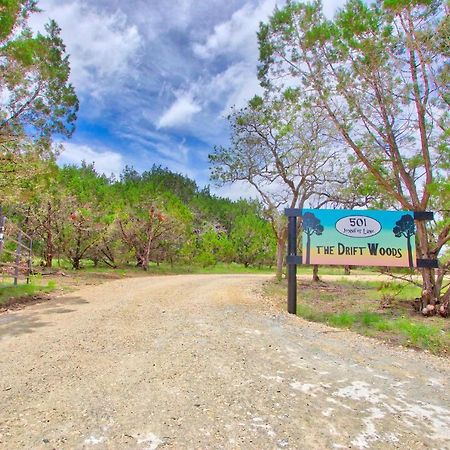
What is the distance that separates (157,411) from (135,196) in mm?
20918

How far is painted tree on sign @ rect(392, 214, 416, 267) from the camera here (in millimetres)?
8797

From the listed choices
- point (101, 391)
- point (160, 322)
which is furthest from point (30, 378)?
point (160, 322)

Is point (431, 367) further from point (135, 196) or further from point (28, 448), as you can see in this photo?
point (135, 196)

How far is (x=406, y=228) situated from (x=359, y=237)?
3.65 feet

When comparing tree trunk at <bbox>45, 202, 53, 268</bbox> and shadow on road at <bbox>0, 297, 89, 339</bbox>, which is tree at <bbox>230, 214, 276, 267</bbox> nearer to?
tree trunk at <bbox>45, 202, 53, 268</bbox>

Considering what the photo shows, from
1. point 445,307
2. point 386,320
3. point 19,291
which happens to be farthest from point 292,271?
point 19,291

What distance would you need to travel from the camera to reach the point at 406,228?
29.0ft

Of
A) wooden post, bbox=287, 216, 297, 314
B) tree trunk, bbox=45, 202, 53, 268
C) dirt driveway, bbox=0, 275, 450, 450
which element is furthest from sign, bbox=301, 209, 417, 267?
tree trunk, bbox=45, 202, 53, 268

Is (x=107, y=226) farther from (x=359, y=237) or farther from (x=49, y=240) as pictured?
(x=359, y=237)

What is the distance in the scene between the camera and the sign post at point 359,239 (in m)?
8.68

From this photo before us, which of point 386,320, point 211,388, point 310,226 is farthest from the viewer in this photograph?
point 310,226

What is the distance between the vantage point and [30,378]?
14.1ft

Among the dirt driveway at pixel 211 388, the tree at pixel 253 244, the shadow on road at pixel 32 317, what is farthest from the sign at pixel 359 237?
the tree at pixel 253 244

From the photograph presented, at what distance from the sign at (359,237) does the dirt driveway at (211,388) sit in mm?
2112
